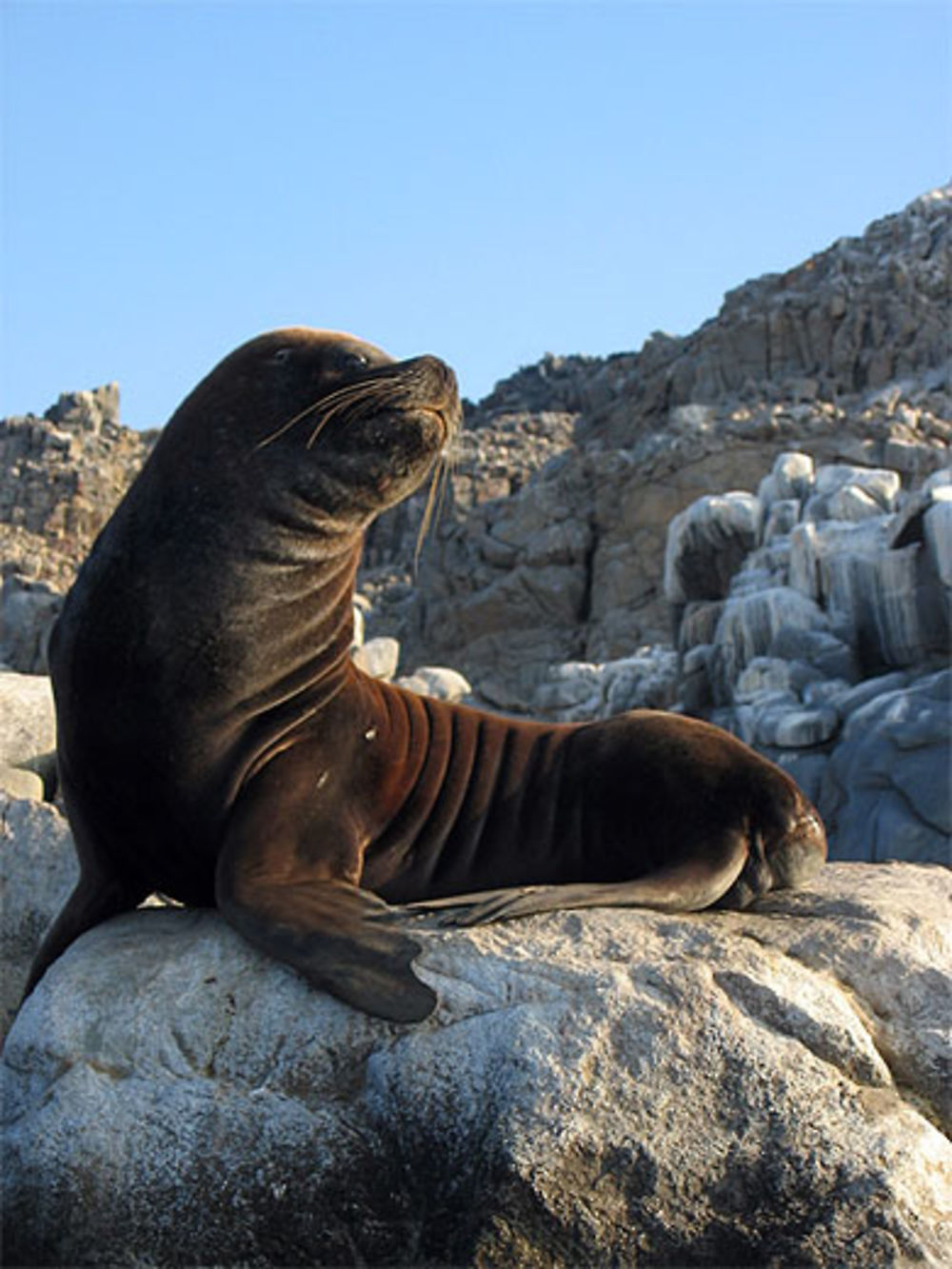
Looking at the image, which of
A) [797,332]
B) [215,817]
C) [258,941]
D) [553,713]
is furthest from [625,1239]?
[797,332]

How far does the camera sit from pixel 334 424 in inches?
142

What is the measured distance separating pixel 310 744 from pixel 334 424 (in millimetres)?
850

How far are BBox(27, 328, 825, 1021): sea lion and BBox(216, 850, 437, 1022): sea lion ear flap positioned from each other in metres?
0.01

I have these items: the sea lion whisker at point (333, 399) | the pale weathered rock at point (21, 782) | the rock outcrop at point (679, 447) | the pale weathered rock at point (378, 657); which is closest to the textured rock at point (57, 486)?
the rock outcrop at point (679, 447)

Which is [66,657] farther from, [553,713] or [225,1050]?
[553,713]

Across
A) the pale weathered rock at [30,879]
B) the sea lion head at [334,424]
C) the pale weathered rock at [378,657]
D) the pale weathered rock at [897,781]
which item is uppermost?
the sea lion head at [334,424]

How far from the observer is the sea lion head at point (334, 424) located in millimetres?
3576

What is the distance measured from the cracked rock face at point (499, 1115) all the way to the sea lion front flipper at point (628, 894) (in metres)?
0.11

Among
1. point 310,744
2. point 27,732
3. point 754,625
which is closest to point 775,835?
point 310,744

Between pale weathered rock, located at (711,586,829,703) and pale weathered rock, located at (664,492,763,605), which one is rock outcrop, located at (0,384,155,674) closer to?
pale weathered rock, located at (664,492,763,605)

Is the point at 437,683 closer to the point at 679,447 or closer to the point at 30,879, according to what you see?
the point at 30,879

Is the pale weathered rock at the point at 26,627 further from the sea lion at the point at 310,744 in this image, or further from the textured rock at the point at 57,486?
the sea lion at the point at 310,744

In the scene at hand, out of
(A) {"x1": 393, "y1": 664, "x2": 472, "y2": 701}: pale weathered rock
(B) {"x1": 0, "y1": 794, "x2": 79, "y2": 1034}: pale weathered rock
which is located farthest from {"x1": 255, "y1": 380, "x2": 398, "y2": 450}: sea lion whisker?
(A) {"x1": 393, "y1": 664, "x2": 472, "y2": 701}: pale weathered rock

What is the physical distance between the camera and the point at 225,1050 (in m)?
2.86
